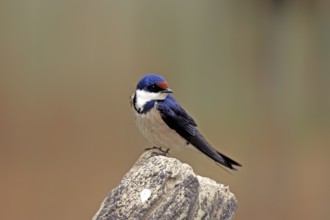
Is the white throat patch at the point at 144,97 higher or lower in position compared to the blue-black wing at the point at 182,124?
lower

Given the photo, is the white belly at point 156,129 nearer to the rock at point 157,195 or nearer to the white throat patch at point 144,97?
the white throat patch at point 144,97

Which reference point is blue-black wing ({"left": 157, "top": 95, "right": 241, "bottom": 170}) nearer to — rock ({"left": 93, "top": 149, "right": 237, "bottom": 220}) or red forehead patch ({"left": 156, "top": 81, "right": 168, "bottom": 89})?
red forehead patch ({"left": 156, "top": 81, "right": 168, "bottom": 89})

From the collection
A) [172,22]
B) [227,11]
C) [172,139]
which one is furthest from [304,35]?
[172,139]

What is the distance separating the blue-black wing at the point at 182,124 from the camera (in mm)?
1517

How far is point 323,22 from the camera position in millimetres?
2395

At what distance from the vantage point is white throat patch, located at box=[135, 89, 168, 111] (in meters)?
1.47

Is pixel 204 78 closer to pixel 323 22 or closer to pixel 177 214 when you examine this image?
pixel 323 22

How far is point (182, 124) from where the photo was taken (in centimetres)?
152

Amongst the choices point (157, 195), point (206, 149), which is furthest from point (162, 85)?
point (157, 195)

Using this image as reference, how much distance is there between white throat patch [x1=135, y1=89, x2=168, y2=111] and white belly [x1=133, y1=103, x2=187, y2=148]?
0.06 ft

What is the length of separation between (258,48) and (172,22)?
0.25 m

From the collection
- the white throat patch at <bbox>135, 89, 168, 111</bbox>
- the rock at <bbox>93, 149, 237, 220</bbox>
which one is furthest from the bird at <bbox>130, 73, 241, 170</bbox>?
the rock at <bbox>93, 149, 237, 220</bbox>

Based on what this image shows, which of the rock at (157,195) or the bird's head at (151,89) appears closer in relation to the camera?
the rock at (157,195)

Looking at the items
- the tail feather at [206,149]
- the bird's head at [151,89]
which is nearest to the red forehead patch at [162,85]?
the bird's head at [151,89]
